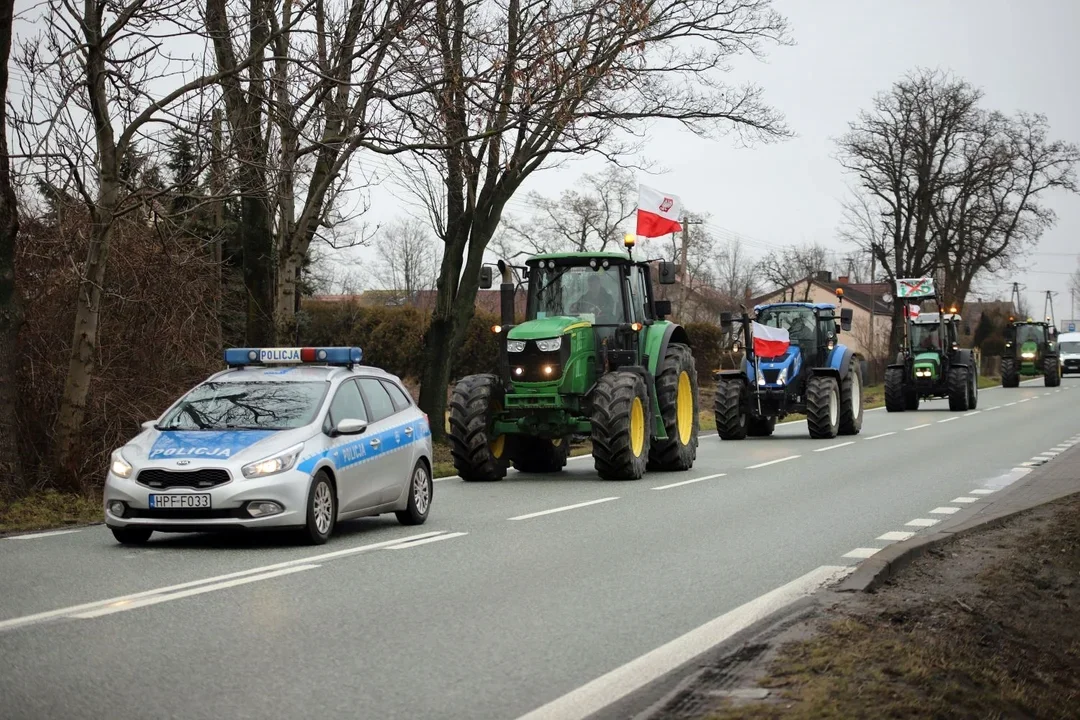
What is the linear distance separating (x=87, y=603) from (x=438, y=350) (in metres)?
18.7

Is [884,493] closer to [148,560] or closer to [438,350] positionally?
[148,560]

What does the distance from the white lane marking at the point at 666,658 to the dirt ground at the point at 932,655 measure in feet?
1.29

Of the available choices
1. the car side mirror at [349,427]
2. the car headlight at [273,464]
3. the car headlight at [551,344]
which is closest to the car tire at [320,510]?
the car headlight at [273,464]

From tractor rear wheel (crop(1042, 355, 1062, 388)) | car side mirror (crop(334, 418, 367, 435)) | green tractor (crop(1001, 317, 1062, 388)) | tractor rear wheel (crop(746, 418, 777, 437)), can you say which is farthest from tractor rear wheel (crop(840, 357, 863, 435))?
tractor rear wheel (crop(1042, 355, 1062, 388))

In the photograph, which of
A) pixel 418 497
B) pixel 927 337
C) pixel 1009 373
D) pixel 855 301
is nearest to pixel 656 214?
pixel 418 497

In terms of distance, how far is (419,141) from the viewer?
17.7 meters

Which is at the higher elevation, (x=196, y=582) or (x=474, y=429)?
(x=474, y=429)

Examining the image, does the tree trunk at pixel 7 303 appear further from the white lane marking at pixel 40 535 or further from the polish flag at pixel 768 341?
the polish flag at pixel 768 341

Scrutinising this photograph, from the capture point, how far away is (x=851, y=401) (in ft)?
98.4

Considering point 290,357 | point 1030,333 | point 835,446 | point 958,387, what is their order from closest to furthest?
point 290,357
point 835,446
point 958,387
point 1030,333

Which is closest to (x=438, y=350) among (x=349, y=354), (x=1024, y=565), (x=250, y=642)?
(x=349, y=354)

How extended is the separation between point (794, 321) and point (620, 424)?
1232 centimetres

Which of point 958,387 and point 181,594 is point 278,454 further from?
point 958,387

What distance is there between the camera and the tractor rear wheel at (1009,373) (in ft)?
218
